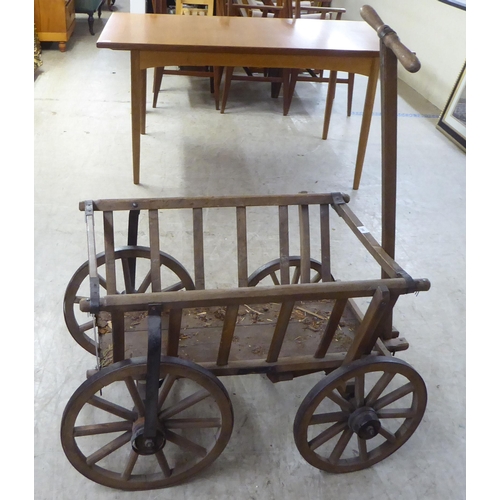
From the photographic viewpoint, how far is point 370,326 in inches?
56.2

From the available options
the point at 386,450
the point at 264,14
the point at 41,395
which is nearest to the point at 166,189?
the point at 41,395

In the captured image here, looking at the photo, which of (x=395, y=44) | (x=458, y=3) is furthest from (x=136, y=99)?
(x=458, y=3)

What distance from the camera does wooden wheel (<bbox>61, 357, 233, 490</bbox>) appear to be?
1.36 m

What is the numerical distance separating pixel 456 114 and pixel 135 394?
12.2 ft

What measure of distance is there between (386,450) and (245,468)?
465 mm

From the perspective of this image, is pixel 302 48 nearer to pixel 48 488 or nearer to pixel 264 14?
pixel 264 14

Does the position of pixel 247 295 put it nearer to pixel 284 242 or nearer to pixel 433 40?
pixel 284 242

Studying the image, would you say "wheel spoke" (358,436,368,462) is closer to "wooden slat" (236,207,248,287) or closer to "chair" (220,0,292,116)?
"wooden slat" (236,207,248,287)

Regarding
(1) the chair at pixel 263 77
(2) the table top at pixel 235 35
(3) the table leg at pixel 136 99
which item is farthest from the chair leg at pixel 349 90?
(3) the table leg at pixel 136 99

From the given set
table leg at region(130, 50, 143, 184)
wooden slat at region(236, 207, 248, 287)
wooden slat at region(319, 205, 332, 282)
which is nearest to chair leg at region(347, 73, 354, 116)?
table leg at region(130, 50, 143, 184)

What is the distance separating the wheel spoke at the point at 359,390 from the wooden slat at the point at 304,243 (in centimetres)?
50

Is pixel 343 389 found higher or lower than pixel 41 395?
higher

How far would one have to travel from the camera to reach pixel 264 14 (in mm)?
4496

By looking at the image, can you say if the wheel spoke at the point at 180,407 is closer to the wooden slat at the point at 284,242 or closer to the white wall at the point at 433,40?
the wooden slat at the point at 284,242
